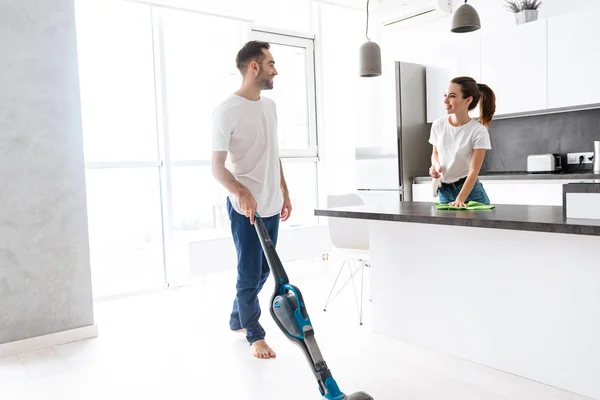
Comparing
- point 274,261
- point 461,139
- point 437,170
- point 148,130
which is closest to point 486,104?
point 461,139

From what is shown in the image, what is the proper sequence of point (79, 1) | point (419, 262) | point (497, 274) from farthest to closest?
point (79, 1)
point (419, 262)
point (497, 274)

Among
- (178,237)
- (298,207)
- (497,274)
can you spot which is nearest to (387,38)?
(298,207)

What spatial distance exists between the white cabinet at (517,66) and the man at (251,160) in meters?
2.45

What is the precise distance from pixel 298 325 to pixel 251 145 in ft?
3.60

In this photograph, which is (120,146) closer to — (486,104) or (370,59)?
(370,59)

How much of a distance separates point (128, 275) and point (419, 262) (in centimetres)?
293

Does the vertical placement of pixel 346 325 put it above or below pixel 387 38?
below

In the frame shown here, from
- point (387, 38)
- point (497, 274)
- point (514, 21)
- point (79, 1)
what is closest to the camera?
point (497, 274)

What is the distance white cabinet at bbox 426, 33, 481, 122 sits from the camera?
4.68m

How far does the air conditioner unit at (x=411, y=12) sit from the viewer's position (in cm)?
479

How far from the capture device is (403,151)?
5102mm

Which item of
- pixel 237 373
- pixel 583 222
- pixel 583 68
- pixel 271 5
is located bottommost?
pixel 237 373

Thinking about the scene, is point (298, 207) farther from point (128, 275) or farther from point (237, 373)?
point (237, 373)

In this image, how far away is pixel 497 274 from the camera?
8.16ft
